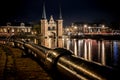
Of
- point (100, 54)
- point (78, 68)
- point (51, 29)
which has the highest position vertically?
point (78, 68)

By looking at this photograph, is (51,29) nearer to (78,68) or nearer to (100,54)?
(100,54)

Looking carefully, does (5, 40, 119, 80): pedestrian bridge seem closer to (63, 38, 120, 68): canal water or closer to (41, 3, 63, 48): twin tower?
(63, 38, 120, 68): canal water

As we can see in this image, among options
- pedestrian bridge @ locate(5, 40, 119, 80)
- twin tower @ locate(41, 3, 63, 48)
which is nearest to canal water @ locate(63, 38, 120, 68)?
pedestrian bridge @ locate(5, 40, 119, 80)

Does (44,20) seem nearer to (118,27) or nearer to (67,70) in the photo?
(118,27)

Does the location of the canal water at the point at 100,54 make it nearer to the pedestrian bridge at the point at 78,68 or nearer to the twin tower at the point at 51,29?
the pedestrian bridge at the point at 78,68

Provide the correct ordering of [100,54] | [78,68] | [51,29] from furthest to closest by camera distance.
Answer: [51,29], [100,54], [78,68]

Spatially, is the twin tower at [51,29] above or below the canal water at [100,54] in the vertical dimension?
above

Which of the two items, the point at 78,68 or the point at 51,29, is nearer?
the point at 78,68

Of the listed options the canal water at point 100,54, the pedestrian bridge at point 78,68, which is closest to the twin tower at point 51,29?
the canal water at point 100,54

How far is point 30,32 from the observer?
497 ft

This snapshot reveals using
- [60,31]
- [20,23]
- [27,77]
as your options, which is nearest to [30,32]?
[20,23]

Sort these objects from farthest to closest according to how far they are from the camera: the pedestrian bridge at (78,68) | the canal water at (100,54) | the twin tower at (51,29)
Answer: the twin tower at (51,29) < the canal water at (100,54) < the pedestrian bridge at (78,68)

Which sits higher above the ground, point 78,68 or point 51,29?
point 78,68

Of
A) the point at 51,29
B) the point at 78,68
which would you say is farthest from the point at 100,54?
the point at 51,29
